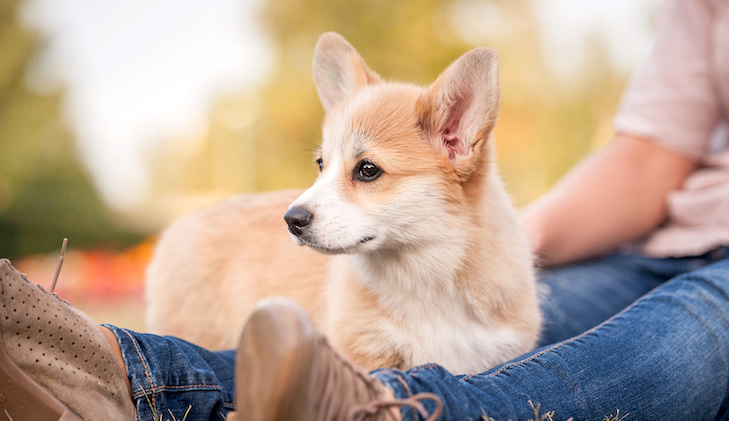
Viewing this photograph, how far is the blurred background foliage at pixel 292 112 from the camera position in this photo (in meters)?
7.91

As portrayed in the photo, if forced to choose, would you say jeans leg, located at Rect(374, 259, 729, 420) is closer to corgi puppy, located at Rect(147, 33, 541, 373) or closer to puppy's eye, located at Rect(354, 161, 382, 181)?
corgi puppy, located at Rect(147, 33, 541, 373)

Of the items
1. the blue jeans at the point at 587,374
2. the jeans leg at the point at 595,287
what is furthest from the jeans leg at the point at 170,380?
the jeans leg at the point at 595,287

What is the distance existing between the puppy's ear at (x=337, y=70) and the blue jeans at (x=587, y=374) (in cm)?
115

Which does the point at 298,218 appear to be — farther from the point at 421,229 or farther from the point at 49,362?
the point at 49,362

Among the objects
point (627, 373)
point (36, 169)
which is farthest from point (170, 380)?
point (36, 169)

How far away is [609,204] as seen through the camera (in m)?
3.00

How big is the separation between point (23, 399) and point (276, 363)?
73cm

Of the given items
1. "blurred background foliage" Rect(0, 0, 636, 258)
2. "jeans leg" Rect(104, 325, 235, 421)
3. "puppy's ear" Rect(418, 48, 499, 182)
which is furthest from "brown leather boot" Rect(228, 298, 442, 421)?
"blurred background foliage" Rect(0, 0, 636, 258)

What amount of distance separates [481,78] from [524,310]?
0.86m

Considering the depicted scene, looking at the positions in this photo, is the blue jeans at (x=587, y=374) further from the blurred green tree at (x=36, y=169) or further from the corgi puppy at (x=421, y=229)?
the blurred green tree at (x=36, y=169)

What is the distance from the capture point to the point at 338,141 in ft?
7.21

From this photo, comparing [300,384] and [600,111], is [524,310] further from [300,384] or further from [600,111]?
[600,111]

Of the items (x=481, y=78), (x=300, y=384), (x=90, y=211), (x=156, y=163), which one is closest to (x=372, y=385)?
(x=300, y=384)

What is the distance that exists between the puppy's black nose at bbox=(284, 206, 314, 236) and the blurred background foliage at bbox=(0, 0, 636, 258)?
3.45 meters
